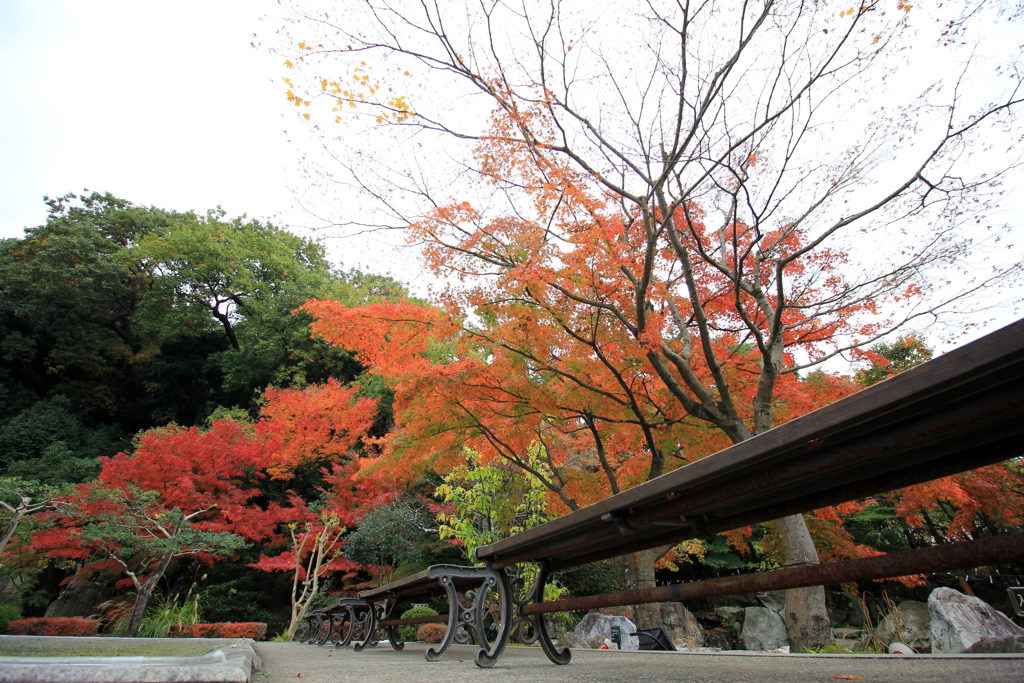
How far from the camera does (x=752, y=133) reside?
532 centimetres

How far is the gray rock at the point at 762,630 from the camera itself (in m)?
13.3

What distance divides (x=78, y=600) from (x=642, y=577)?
13983 mm

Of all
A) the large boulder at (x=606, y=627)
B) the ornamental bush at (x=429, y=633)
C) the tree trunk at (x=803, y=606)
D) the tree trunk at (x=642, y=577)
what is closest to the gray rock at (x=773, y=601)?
→ the large boulder at (x=606, y=627)

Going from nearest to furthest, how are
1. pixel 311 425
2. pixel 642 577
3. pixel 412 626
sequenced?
pixel 642 577, pixel 412 626, pixel 311 425

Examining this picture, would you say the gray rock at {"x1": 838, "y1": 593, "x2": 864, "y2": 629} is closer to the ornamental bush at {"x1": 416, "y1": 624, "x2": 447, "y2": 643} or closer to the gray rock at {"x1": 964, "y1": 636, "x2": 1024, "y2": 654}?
the gray rock at {"x1": 964, "y1": 636, "x2": 1024, "y2": 654}

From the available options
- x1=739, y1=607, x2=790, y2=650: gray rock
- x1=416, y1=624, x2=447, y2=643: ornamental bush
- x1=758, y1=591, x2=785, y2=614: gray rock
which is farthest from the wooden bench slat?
x1=758, y1=591, x2=785, y2=614: gray rock

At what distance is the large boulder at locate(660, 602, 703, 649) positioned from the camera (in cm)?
1213

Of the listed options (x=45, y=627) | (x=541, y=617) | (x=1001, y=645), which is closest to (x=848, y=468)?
(x=541, y=617)

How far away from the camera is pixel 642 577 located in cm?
701

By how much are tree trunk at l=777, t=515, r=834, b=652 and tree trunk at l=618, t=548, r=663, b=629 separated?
1.87 meters

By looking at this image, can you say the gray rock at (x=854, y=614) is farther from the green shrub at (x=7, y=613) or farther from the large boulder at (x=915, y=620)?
the green shrub at (x=7, y=613)

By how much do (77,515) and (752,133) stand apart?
470 inches

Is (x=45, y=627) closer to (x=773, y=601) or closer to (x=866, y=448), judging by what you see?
(x=866, y=448)

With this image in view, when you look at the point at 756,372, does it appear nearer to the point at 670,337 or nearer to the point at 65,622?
the point at 670,337
